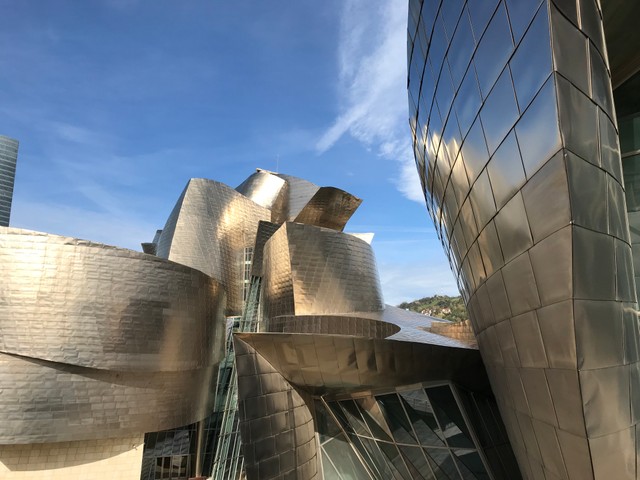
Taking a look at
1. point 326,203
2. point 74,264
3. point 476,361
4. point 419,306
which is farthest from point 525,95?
point 419,306

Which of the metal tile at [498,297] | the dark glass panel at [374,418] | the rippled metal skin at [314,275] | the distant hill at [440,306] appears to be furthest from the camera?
the distant hill at [440,306]

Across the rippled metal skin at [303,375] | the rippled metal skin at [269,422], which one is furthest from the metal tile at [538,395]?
the rippled metal skin at [269,422]

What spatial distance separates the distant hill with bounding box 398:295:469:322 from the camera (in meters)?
108

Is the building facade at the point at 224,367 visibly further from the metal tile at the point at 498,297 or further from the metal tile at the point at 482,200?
the metal tile at the point at 482,200

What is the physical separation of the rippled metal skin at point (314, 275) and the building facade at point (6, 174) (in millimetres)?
93622

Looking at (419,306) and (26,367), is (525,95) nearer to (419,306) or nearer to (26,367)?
(26,367)

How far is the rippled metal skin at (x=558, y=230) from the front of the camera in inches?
143

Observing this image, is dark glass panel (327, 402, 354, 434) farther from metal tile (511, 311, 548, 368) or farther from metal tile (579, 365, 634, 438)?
metal tile (579, 365, 634, 438)

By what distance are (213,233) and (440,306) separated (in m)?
106

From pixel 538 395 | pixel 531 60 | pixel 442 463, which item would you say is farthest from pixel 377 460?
pixel 531 60

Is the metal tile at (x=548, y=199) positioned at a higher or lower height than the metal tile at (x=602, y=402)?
higher

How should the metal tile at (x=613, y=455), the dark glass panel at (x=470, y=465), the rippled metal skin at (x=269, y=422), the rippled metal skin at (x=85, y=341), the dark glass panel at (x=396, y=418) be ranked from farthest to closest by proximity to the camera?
the rippled metal skin at (x=85, y=341) → the dark glass panel at (x=396, y=418) → the dark glass panel at (x=470, y=465) → the rippled metal skin at (x=269, y=422) → the metal tile at (x=613, y=455)

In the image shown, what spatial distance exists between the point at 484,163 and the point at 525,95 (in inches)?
42.6

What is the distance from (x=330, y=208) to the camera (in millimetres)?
29734
